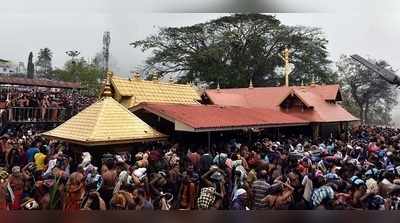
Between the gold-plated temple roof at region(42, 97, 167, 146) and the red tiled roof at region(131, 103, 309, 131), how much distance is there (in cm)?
31

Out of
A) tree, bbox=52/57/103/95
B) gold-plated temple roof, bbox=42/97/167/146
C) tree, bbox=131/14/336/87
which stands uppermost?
tree, bbox=131/14/336/87

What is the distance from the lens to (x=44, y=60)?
7.06 ft

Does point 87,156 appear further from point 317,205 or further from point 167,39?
point 317,205

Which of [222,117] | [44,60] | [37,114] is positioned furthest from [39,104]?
[222,117]

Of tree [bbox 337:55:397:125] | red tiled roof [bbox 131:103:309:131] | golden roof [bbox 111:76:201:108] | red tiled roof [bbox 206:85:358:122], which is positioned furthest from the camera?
red tiled roof [bbox 131:103:309:131]

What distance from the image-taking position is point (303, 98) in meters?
3.20

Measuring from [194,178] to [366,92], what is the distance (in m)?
1.25

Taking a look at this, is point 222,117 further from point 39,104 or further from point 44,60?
point 44,60

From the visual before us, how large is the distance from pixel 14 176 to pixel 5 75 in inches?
23.9

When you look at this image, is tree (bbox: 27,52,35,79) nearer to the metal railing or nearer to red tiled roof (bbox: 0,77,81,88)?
red tiled roof (bbox: 0,77,81,88)

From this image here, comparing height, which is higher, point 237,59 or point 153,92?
point 237,59

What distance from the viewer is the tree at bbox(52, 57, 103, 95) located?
2375 millimetres

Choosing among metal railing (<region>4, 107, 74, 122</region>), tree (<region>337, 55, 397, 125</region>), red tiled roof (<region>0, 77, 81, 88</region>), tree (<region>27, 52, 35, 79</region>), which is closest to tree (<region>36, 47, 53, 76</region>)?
tree (<region>27, 52, 35, 79</region>)

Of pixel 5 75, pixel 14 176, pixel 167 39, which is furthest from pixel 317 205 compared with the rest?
pixel 5 75
